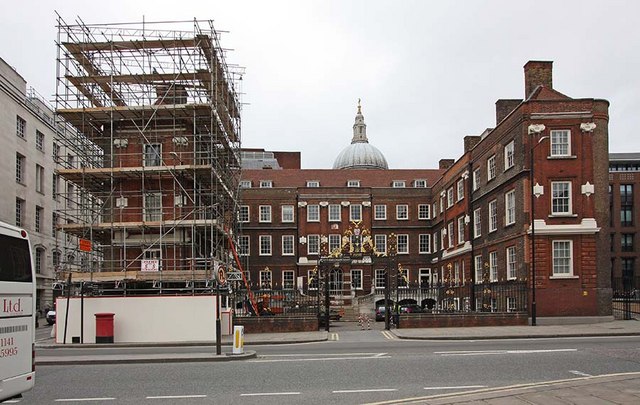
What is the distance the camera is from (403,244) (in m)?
67.7

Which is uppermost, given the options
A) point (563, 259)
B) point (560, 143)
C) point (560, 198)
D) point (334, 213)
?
point (560, 143)

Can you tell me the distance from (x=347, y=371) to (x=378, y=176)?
192 ft

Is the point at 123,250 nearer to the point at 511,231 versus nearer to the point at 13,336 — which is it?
the point at 511,231

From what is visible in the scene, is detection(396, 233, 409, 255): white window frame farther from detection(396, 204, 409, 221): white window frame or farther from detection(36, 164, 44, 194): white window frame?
detection(36, 164, 44, 194): white window frame

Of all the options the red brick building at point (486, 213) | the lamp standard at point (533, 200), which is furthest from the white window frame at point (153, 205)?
the lamp standard at point (533, 200)

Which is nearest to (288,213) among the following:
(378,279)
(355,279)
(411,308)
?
(355,279)

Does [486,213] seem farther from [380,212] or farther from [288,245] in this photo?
[288,245]

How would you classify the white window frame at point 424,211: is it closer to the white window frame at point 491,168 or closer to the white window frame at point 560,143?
the white window frame at point 491,168

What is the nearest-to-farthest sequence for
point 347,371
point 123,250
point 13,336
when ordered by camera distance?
point 13,336 < point 347,371 < point 123,250

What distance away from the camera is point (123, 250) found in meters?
36.2

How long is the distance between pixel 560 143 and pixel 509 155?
3.52 m

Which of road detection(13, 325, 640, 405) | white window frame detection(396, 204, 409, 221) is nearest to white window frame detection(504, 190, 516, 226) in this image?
road detection(13, 325, 640, 405)

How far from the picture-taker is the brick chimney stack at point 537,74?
4078cm

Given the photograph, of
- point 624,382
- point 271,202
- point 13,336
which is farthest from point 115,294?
point 271,202
